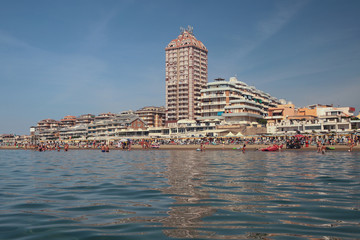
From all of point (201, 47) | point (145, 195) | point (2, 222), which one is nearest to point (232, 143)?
point (145, 195)

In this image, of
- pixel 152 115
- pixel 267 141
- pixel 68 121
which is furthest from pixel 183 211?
pixel 68 121

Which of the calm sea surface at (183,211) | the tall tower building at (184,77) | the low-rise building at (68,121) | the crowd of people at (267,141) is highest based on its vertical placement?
the tall tower building at (184,77)

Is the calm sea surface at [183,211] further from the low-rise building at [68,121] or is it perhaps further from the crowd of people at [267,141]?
the low-rise building at [68,121]

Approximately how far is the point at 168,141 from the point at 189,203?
78528 mm

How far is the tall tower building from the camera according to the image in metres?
127

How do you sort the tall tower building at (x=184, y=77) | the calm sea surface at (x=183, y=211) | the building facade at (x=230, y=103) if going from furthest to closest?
the tall tower building at (x=184, y=77), the building facade at (x=230, y=103), the calm sea surface at (x=183, y=211)

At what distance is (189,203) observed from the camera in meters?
10.1

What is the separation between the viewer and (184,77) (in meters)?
130

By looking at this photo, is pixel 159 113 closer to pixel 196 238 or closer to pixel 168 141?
pixel 168 141

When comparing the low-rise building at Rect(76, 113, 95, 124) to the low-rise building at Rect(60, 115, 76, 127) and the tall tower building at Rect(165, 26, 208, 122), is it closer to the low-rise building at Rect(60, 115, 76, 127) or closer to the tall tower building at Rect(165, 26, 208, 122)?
the low-rise building at Rect(60, 115, 76, 127)

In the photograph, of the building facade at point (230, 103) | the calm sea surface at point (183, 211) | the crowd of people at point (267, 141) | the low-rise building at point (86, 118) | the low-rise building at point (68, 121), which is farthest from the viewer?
the low-rise building at point (68, 121)

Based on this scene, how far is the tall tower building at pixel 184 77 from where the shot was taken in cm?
12744

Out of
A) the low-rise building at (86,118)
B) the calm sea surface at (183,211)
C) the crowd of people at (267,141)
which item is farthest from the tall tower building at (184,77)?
the calm sea surface at (183,211)

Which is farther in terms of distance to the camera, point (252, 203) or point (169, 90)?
point (169, 90)
